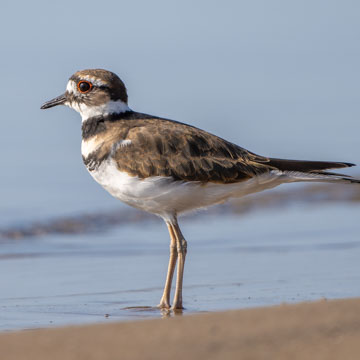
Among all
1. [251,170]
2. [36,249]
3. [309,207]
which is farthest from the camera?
[309,207]

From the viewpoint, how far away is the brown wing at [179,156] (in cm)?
649

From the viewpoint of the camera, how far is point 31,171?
1403 centimetres

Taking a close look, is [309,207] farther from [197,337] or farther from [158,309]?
[197,337]

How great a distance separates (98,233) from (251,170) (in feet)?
13.9

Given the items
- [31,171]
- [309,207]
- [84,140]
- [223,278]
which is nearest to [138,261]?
[223,278]

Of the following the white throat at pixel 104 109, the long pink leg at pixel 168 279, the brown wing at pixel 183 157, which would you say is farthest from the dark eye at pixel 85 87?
the long pink leg at pixel 168 279

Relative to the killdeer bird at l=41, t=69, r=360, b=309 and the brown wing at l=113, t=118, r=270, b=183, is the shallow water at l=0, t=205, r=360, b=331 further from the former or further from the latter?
the brown wing at l=113, t=118, r=270, b=183

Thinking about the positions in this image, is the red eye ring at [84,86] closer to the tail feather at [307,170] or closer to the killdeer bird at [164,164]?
the killdeer bird at [164,164]

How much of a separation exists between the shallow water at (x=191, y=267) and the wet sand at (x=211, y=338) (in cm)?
174

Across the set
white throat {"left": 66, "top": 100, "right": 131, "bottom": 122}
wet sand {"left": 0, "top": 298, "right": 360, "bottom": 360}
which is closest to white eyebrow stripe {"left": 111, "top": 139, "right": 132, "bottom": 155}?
white throat {"left": 66, "top": 100, "right": 131, "bottom": 122}

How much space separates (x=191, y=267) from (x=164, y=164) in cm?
189

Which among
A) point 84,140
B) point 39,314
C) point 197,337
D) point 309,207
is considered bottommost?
point 309,207

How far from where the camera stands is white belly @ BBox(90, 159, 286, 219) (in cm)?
645

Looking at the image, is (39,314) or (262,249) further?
(262,249)
